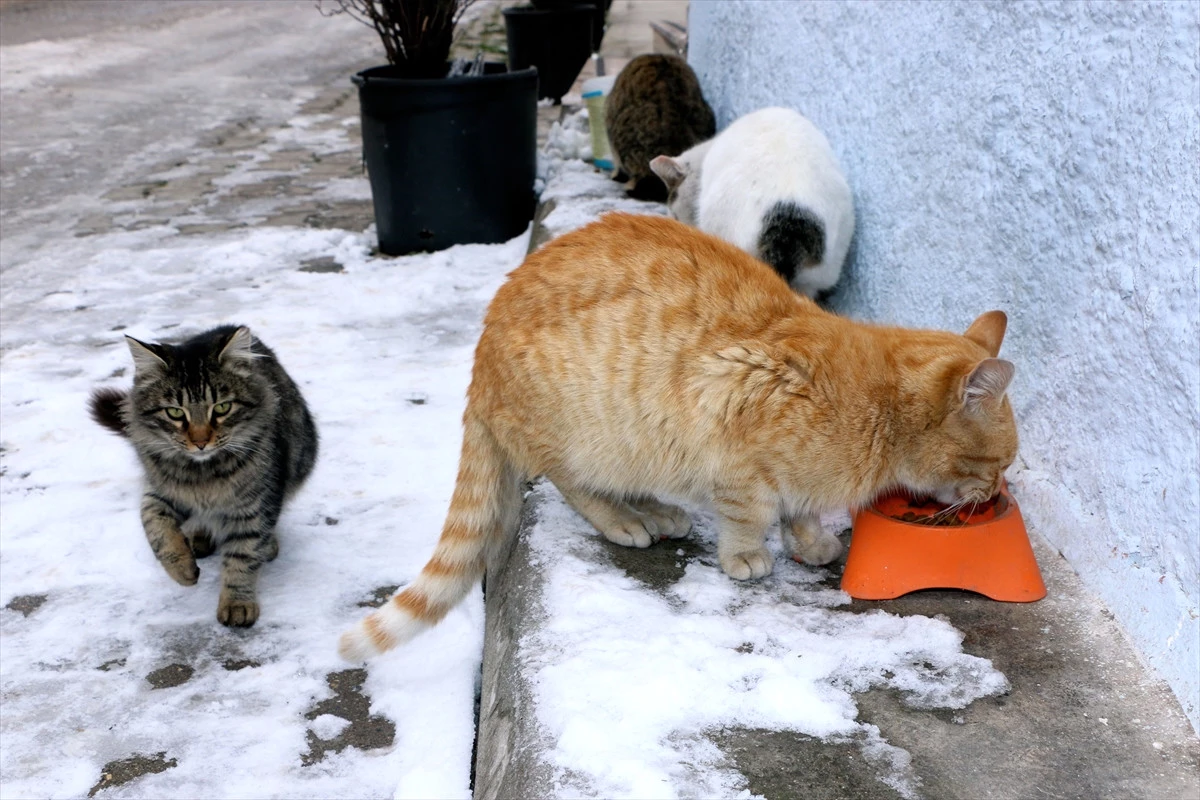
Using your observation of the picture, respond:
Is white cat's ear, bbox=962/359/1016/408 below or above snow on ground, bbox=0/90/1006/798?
above

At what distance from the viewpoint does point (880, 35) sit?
3650 millimetres

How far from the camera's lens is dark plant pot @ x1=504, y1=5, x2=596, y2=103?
34.2 ft

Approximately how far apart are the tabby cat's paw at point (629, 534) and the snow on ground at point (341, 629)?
0.25ft

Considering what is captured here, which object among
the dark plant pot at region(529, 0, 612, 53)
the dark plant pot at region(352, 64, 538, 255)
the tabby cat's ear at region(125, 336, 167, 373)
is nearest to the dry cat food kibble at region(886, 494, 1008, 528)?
the tabby cat's ear at region(125, 336, 167, 373)

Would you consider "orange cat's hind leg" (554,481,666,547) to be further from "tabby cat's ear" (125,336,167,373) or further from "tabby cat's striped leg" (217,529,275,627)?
"tabby cat's ear" (125,336,167,373)

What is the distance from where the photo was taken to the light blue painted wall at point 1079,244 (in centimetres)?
205

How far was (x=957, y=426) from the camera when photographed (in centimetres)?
239

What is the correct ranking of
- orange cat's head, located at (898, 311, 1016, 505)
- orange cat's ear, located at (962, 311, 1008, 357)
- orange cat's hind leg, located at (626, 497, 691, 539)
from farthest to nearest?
orange cat's hind leg, located at (626, 497, 691, 539) < orange cat's ear, located at (962, 311, 1008, 357) < orange cat's head, located at (898, 311, 1016, 505)

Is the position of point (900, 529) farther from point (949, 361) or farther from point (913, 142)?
point (913, 142)

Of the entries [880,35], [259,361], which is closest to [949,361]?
[880,35]

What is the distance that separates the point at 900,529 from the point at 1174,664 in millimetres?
617

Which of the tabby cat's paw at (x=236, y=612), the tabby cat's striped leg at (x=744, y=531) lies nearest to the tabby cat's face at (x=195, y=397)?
the tabby cat's paw at (x=236, y=612)

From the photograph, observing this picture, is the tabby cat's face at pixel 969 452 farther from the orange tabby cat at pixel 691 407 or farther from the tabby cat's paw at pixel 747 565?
the tabby cat's paw at pixel 747 565

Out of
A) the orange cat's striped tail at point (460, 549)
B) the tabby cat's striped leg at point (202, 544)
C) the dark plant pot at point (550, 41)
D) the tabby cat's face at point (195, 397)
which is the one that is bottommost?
the tabby cat's striped leg at point (202, 544)
